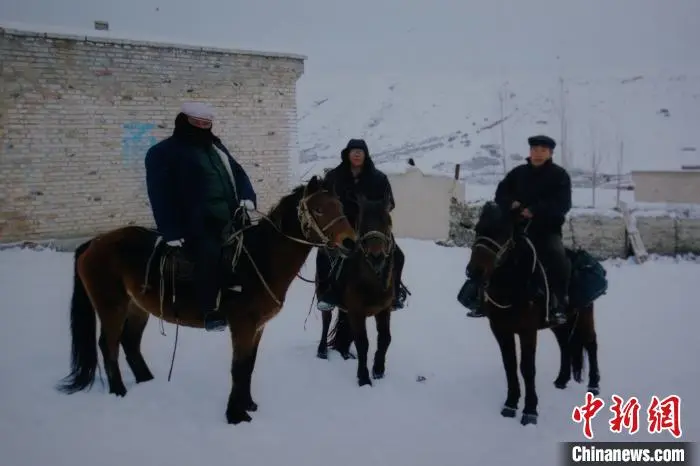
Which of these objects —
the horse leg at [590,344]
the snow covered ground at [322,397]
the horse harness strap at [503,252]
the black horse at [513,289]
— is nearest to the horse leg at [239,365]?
the snow covered ground at [322,397]

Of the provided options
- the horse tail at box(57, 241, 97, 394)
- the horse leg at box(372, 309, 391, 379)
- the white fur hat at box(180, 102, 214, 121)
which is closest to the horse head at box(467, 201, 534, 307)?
the horse leg at box(372, 309, 391, 379)

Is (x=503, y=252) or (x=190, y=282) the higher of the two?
(x=503, y=252)

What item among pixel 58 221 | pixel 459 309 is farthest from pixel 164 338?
pixel 58 221

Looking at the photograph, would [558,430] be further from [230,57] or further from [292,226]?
[230,57]

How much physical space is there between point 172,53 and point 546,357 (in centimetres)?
1017

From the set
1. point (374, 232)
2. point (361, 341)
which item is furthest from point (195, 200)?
point (361, 341)

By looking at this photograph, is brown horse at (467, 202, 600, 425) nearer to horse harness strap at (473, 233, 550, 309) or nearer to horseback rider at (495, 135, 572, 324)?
horse harness strap at (473, 233, 550, 309)

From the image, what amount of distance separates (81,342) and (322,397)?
2211mm

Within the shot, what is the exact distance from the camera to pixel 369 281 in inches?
202

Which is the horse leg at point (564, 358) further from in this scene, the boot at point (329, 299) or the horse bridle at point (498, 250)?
the boot at point (329, 299)

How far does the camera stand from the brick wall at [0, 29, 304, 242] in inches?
425

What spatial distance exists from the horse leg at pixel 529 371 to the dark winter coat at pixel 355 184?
1.81m

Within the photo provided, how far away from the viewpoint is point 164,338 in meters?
6.54

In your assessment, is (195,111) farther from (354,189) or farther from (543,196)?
(543,196)
